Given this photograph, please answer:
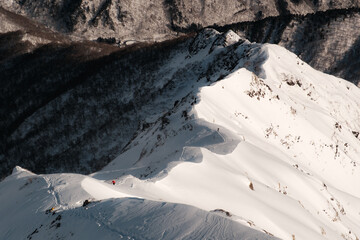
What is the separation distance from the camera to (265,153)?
1800 cm

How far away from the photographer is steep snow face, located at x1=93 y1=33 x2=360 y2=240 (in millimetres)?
12867

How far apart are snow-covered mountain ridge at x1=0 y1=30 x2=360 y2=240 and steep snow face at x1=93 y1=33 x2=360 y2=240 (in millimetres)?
64

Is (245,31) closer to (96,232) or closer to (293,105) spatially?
(293,105)

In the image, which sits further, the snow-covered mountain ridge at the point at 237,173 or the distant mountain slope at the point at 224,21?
the distant mountain slope at the point at 224,21

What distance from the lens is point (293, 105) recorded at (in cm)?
2959

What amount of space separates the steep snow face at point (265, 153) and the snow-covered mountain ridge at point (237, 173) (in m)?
0.06

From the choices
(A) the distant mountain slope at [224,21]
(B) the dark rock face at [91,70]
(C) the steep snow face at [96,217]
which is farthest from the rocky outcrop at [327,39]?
(C) the steep snow face at [96,217]

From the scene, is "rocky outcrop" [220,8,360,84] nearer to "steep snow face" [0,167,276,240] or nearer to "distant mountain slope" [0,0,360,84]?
"distant mountain slope" [0,0,360,84]

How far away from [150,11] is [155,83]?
2571 inches

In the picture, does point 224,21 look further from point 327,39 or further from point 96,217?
point 96,217

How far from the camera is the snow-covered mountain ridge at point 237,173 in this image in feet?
32.3

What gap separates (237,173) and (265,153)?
3.71 m

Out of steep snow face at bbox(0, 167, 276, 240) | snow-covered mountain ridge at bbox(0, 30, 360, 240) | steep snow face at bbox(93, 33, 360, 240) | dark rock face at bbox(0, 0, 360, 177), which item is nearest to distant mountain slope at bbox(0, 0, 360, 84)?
dark rock face at bbox(0, 0, 360, 177)

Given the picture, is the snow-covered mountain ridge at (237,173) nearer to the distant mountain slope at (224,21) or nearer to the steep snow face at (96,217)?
the steep snow face at (96,217)
